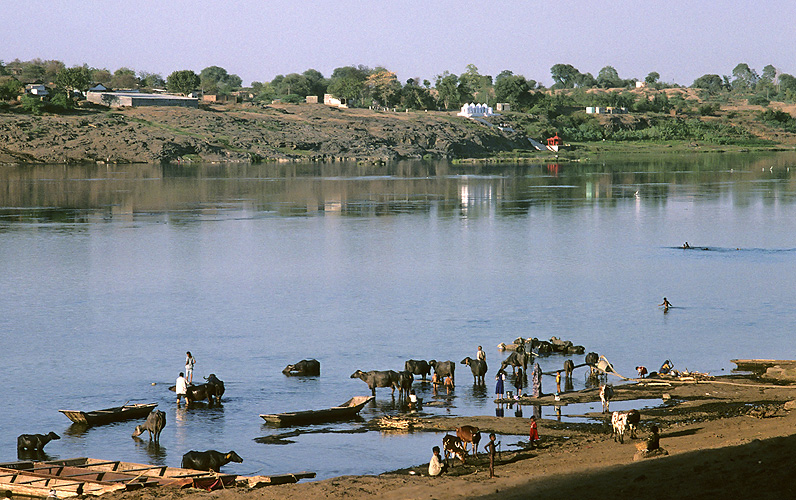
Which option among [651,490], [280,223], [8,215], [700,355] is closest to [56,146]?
[8,215]

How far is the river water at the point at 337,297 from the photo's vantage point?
111 ft

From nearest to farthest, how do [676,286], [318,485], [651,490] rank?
[651,490] < [318,485] < [676,286]

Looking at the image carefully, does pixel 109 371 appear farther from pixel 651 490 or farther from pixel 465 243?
pixel 465 243

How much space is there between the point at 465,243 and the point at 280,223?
24040 millimetres

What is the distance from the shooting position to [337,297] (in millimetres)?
57562

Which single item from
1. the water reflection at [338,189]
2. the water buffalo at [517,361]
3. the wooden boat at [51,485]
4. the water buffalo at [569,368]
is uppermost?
the water reflection at [338,189]

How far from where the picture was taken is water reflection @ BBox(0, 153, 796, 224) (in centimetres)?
10969

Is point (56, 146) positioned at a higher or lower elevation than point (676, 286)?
higher

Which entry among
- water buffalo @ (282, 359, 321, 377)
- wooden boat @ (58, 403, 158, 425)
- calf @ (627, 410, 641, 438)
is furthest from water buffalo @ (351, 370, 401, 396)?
calf @ (627, 410, 641, 438)

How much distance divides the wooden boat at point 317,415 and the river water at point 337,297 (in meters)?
0.61

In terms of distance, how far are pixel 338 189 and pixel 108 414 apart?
107979 mm

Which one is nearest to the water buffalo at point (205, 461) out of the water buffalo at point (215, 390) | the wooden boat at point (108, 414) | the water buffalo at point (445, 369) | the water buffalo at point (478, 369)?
the wooden boat at point (108, 414)

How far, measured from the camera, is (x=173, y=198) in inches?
4879

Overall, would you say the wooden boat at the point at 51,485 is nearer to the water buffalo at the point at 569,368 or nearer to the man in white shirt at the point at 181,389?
the man in white shirt at the point at 181,389
